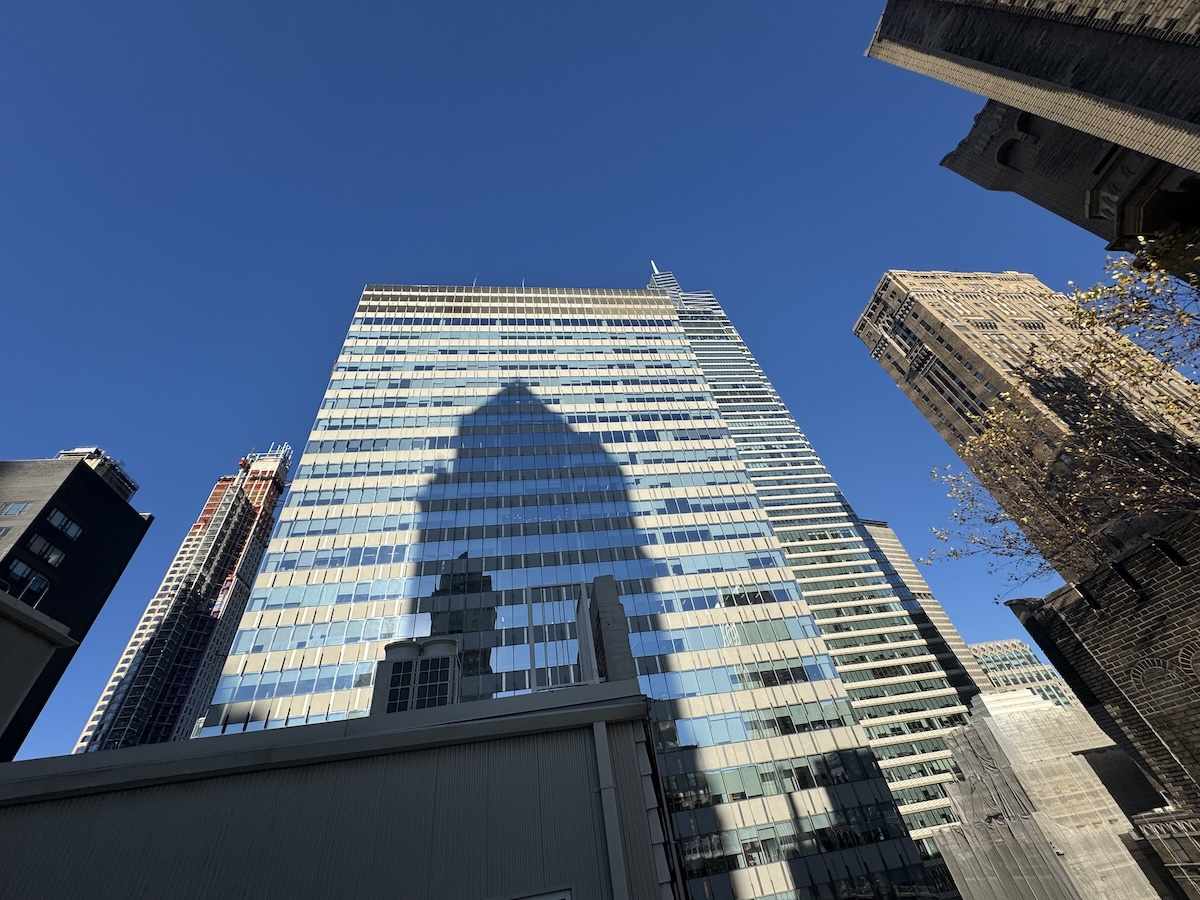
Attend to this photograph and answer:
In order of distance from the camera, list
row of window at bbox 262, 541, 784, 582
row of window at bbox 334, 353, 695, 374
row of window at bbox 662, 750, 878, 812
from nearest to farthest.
Result: 1. row of window at bbox 662, 750, 878, 812
2. row of window at bbox 262, 541, 784, 582
3. row of window at bbox 334, 353, 695, 374

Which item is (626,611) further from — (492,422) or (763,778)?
(492,422)

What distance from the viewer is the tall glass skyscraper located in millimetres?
31953

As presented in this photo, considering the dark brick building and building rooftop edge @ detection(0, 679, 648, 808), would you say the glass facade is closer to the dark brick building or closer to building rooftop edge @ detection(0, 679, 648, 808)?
the dark brick building

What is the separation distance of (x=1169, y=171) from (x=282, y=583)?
55.5m

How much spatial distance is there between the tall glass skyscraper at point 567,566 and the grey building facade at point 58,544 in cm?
2590

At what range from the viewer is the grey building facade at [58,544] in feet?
153

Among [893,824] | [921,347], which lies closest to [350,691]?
[893,824]

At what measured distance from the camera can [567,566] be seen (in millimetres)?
43375

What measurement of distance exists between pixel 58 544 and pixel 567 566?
53454 millimetres

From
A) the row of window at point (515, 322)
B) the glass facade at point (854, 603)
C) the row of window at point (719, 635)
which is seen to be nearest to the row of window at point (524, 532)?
the row of window at point (719, 635)

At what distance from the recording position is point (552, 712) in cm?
1085

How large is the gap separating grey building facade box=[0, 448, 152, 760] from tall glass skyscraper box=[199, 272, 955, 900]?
2590cm

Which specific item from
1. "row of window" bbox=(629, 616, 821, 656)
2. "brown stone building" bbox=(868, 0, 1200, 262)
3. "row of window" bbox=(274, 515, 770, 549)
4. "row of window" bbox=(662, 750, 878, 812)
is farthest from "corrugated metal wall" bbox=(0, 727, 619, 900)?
"row of window" bbox=(274, 515, 770, 549)

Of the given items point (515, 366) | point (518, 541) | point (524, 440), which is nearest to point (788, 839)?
point (518, 541)
